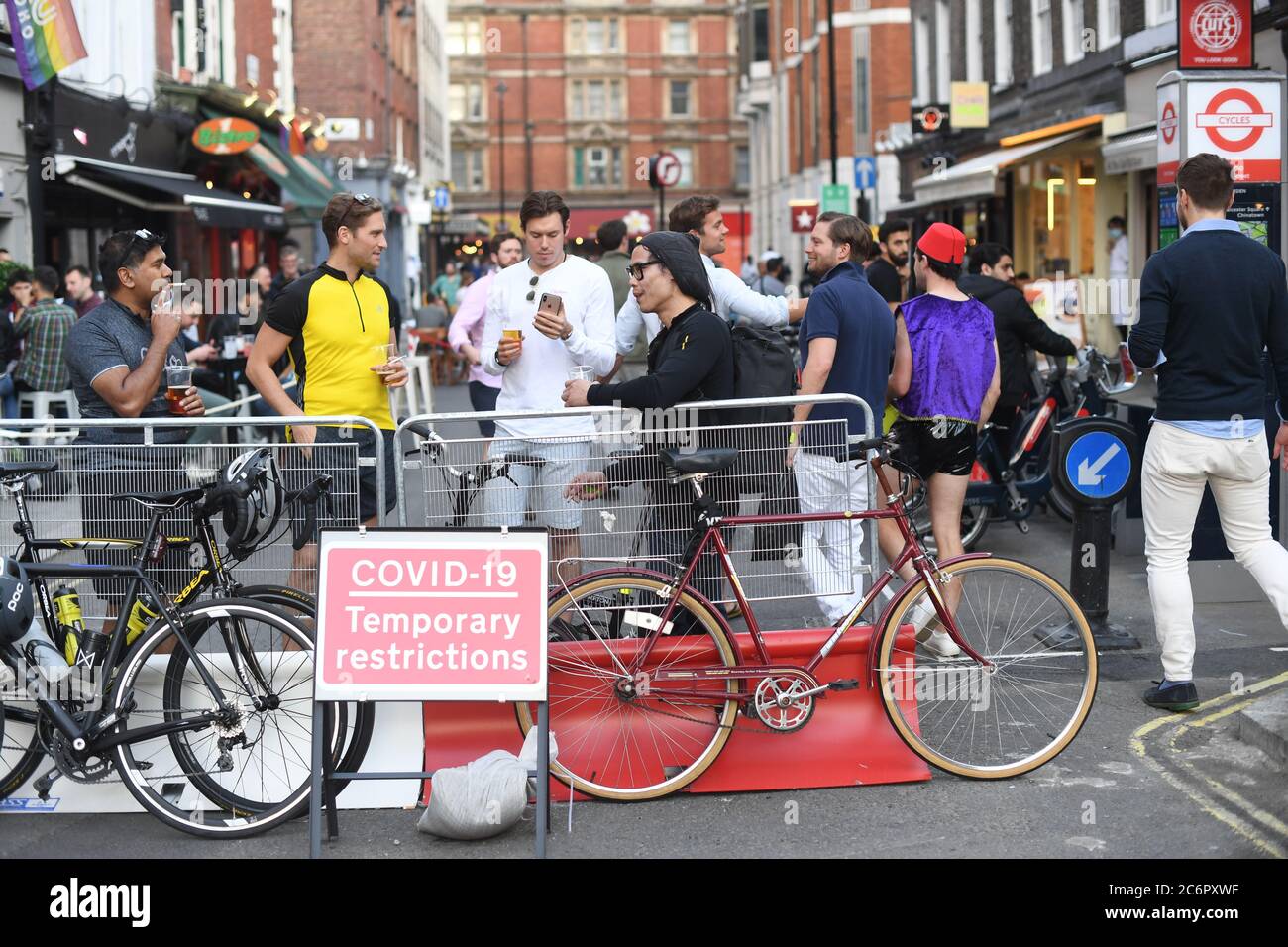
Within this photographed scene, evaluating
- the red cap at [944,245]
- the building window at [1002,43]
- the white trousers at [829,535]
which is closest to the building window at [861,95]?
the building window at [1002,43]

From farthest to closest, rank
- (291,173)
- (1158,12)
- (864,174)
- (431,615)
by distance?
(864,174)
(291,173)
(1158,12)
(431,615)

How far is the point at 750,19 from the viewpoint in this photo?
6862cm

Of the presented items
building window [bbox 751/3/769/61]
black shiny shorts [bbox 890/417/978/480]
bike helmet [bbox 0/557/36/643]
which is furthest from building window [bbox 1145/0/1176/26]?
building window [bbox 751/3/769/61]

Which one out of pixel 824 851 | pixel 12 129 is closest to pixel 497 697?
pixel 824 851

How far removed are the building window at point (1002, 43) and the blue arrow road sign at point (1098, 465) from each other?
2451 cm

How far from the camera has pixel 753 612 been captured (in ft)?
19.7

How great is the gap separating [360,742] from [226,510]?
0.91 meters

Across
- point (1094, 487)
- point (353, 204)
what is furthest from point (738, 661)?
point (1094, 487)

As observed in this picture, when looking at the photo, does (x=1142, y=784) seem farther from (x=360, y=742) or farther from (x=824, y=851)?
(x=360, y=742)

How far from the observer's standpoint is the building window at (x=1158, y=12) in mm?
22000

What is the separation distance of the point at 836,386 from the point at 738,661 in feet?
5.83

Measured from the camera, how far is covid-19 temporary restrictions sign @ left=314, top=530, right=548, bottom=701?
17.1 ft

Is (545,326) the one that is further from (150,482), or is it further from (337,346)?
(150,482)

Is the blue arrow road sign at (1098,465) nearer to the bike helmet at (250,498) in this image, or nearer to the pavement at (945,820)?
the pavement at (945,820)
